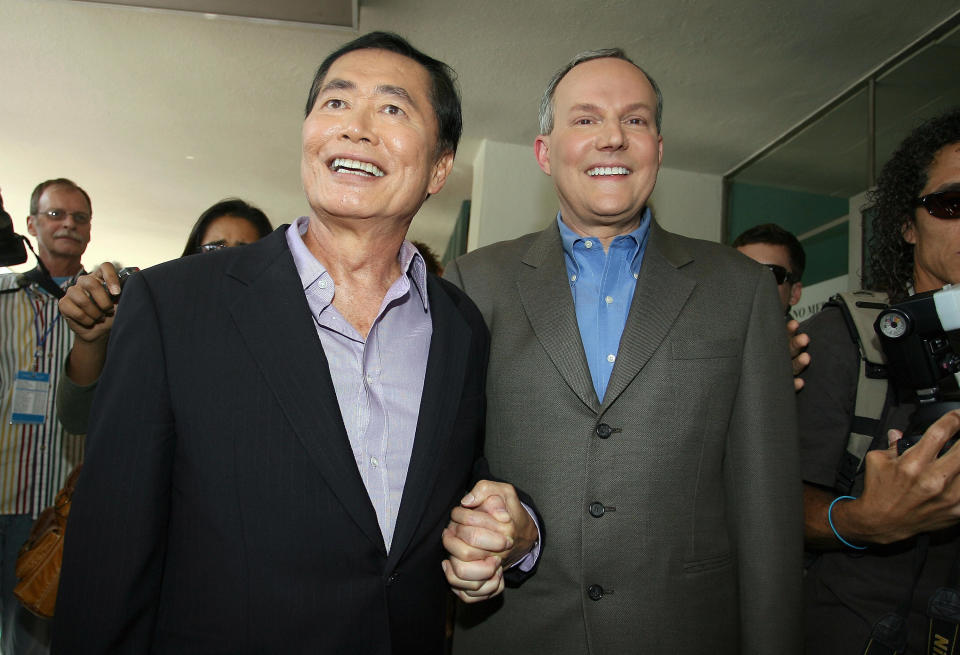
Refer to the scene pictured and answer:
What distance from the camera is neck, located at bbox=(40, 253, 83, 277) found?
3.33 meters

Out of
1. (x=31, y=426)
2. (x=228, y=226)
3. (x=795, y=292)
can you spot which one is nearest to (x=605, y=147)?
(x=228, y=226)

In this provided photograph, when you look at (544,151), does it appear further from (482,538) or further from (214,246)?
(214,246)

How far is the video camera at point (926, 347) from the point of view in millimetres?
1395

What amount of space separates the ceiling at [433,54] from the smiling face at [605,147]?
9.79 feet

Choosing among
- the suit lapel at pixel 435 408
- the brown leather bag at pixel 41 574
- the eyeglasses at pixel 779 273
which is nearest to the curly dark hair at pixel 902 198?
the eyeglasses at pixel 779 273

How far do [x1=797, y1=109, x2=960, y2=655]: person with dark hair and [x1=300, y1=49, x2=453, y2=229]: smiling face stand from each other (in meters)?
1.16

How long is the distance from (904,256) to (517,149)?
522 centimetres

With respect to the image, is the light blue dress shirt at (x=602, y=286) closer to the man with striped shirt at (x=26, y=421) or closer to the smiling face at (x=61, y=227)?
the man with striped shirt at (x=26, y=421)

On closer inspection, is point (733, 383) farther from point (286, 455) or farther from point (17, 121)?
point (17, 121)

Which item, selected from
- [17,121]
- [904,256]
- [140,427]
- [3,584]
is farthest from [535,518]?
[17,121]

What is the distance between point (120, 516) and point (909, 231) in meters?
1.96

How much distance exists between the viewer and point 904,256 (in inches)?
71.0

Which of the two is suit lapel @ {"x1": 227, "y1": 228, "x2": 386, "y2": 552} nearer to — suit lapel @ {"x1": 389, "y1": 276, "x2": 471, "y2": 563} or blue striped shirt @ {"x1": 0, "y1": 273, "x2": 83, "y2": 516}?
suit lapel @ {"x1": 389, "y1": 276, "x2": 471, "y2": 563}

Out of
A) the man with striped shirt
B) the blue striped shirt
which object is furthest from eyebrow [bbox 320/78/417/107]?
the blue striped shirt
